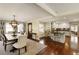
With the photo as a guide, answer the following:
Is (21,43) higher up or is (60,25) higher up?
(60,25)

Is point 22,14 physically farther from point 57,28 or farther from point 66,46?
point 66,46

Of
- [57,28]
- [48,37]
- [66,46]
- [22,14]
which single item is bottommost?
[66,46]

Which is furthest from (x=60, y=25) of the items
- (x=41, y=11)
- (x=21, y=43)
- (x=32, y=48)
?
(x=21, y=43)

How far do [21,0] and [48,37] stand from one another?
0.99 m

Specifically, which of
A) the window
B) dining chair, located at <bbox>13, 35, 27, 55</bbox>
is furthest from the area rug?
the window

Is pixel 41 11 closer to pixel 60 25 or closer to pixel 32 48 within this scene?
pixel 60 25

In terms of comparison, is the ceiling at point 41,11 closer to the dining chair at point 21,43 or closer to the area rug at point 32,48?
the dining chair at point 21,43

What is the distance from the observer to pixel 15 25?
2309mm

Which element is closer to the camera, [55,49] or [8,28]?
[8,28]

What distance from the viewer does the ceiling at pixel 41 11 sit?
2.26 metres

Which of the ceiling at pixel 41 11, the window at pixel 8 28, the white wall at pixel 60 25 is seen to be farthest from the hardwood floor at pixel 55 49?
the window at pixel 8 28

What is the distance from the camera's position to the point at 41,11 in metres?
2.37
